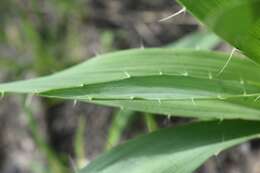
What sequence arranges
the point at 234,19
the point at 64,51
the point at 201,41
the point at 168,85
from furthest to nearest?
1. the point at 64,51
2. the point at 201,41
3. the point at 168,85
4. the point at 234,19

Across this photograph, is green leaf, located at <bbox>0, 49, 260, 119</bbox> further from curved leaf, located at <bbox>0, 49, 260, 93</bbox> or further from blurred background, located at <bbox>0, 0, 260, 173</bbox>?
blurred background, located at <bbox>0, 0, 260, 173</bbox>

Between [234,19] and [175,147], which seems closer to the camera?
[234,19]

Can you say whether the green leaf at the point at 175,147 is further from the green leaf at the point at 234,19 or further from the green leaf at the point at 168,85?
the green leaf at the point at 234,19

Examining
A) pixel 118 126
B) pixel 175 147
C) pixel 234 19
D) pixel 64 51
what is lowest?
pixel 118 126

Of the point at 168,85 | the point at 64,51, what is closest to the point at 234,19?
the point at 168,85

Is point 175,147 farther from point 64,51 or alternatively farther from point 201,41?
point 64,51

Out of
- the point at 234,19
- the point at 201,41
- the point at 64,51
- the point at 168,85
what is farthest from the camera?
the point at 64,51

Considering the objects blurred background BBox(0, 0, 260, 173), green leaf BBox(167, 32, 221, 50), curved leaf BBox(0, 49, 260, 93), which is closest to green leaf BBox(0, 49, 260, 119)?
curved leaf BBox(0, 49, 260, 93)

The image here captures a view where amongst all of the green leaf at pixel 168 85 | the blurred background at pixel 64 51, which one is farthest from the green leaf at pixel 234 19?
the blurred background at pixel 64 51
